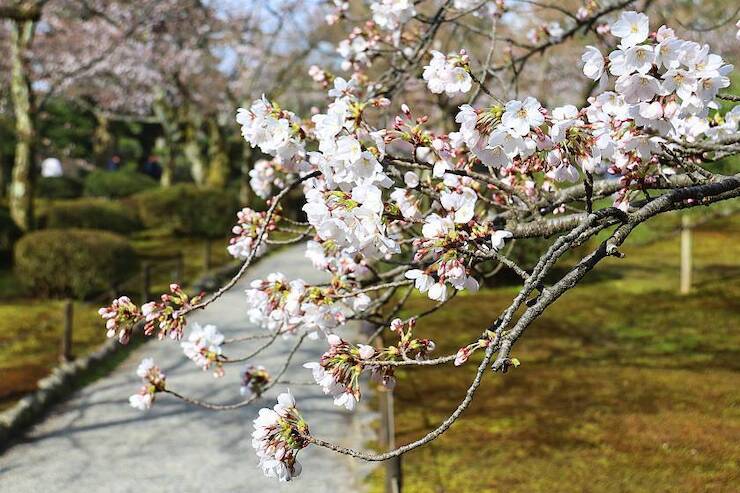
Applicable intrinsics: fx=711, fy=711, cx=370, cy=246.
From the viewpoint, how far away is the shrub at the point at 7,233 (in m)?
12.9

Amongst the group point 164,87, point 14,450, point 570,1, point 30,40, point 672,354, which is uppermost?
point 570,1

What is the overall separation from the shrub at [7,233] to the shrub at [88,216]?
219 centimetres

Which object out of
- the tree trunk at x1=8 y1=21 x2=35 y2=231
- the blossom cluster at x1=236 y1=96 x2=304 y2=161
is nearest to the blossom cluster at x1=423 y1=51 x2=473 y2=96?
the blossom cluster at x1=236 y1=96 x2=304 y2=161

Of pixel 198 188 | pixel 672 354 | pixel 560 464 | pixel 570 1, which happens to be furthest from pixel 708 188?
pixel 570 1

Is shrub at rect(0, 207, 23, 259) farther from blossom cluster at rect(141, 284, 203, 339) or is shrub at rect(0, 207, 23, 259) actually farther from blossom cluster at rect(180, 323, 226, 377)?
blossom cluster at rect(141, 284, 203, 339)

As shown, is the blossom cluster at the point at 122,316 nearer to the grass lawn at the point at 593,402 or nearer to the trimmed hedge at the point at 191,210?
the grass lawn at the point at 593,402

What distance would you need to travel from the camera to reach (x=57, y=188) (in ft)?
75.9

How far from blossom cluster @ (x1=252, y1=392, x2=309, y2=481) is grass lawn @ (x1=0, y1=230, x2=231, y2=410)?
539 centimetres

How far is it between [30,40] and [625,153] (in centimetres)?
1326

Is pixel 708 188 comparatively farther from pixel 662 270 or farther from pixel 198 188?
pixel 198 188

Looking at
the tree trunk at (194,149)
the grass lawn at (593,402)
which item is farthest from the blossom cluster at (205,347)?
the tree trunk at (194,149)

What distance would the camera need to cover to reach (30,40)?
13.0 meters

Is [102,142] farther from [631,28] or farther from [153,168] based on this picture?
[631,28]

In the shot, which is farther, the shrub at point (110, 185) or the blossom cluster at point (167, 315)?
the shrub at point (110, 185)
